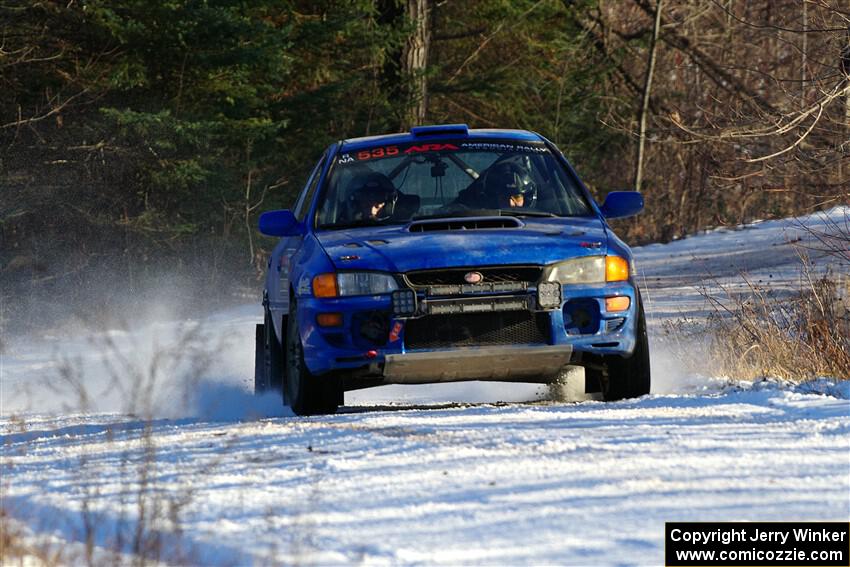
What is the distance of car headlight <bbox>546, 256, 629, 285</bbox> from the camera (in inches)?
317

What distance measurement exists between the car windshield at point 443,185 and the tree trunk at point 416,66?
52.9 feet

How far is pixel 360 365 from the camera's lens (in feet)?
26.6

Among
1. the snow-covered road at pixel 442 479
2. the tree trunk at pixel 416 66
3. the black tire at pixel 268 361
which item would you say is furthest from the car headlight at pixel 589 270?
the tree trunk at pixel 416 66

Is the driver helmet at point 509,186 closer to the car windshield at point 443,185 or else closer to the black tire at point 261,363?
the car windshield at point 443,185

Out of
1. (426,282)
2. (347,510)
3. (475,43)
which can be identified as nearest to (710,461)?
(347,510)

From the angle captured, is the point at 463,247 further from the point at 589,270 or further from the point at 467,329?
the point at 589,270

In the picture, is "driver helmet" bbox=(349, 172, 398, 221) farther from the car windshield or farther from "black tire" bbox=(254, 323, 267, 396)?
"black tire" bbox=(254, 323, 267, 396)

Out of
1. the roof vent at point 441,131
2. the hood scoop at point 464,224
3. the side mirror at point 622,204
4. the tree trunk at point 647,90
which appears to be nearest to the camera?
the hood scoop at point 464,224

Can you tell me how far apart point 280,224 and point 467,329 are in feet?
5.77

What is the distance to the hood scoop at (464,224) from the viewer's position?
28.0ft

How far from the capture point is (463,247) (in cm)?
809

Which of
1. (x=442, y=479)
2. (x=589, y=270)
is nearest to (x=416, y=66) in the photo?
(x=589, y=270)

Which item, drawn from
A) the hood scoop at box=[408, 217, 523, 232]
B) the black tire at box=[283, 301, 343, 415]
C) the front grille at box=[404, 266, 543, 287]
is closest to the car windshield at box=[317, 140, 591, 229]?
the hood scoop at box=[408, 217, 523, 232]

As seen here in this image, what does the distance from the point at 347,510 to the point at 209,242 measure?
67.2 feet
